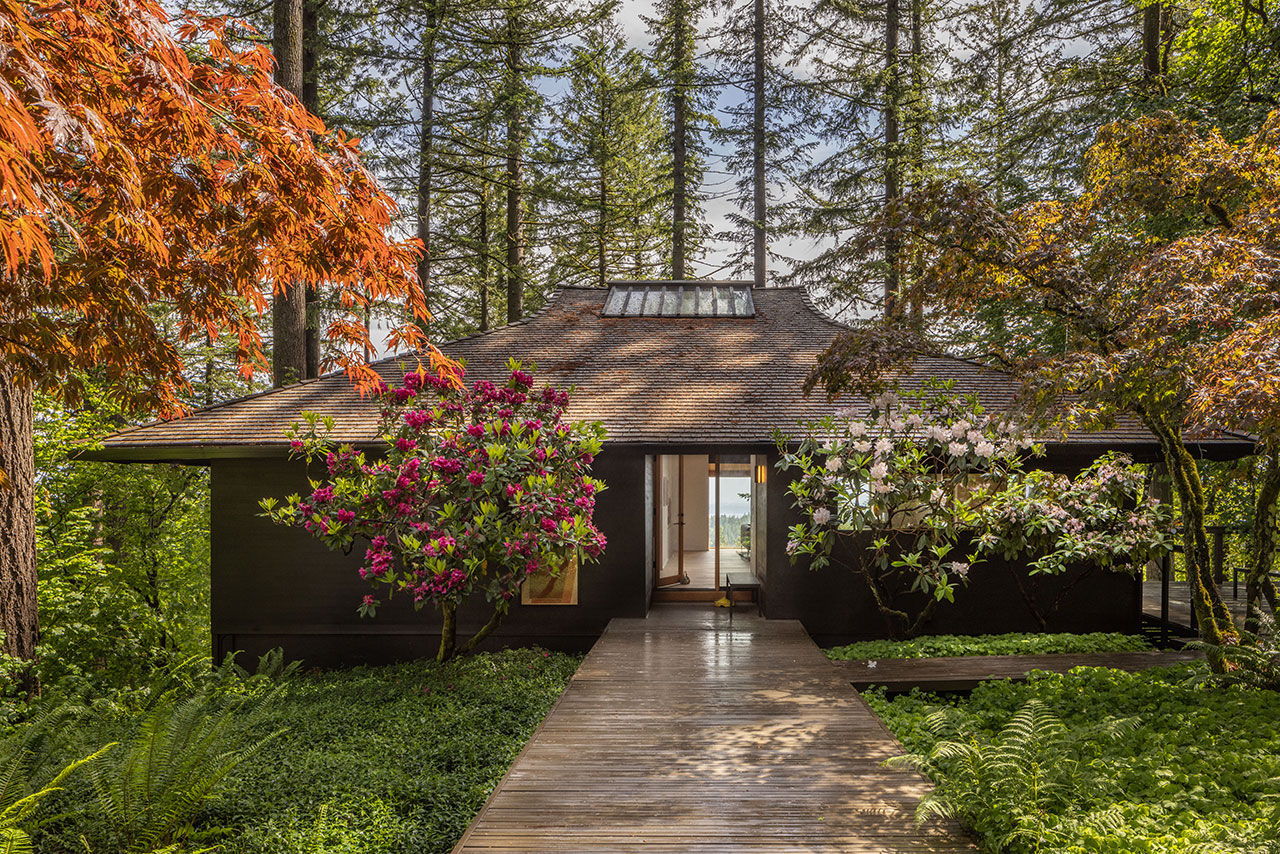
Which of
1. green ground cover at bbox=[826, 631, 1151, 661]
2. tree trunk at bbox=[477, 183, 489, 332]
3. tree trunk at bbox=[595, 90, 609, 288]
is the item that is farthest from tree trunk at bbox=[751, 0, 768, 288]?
green ground cover at bbox=[826, 631, 1151, 661]

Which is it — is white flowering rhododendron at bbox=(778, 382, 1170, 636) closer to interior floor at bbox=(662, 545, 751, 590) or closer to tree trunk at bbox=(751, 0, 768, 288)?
interior floor at bbox=(662, 545, 751, 590)

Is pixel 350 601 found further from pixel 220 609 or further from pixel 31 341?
pixel 31 341

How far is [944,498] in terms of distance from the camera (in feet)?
21.9

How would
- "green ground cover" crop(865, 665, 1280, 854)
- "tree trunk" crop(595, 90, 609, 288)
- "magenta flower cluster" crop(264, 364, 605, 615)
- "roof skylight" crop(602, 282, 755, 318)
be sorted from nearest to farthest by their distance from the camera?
"green ground cover" crop(865, 665, 1280, 854), "magenta flower cluster" crop(264, 364, 605, 615), "roof skylight" crop(602, 282, 755, 318), "tree trunk" crop(595, 90, 609, 288)

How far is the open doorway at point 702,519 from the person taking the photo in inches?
377

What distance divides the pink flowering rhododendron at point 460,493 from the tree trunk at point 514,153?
8.20 meters

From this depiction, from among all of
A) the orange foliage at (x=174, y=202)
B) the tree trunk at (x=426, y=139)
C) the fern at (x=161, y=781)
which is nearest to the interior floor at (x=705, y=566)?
the orange foliage at (x=174, y=202)

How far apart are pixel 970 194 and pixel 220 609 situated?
897cm

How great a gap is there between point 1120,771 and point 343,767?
4361 millimetres

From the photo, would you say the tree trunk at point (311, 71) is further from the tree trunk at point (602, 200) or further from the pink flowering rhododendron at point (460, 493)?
the tree trunk at point (602, 200)

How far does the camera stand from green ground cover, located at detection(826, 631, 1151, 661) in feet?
21.7

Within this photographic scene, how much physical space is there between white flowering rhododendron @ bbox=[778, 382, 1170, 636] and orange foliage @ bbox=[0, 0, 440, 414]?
4.56 metres

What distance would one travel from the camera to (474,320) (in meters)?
17.9

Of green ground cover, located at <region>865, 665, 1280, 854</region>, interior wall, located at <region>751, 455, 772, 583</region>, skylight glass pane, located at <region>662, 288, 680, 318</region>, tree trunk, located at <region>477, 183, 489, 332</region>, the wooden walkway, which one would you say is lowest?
the wooden walkway
